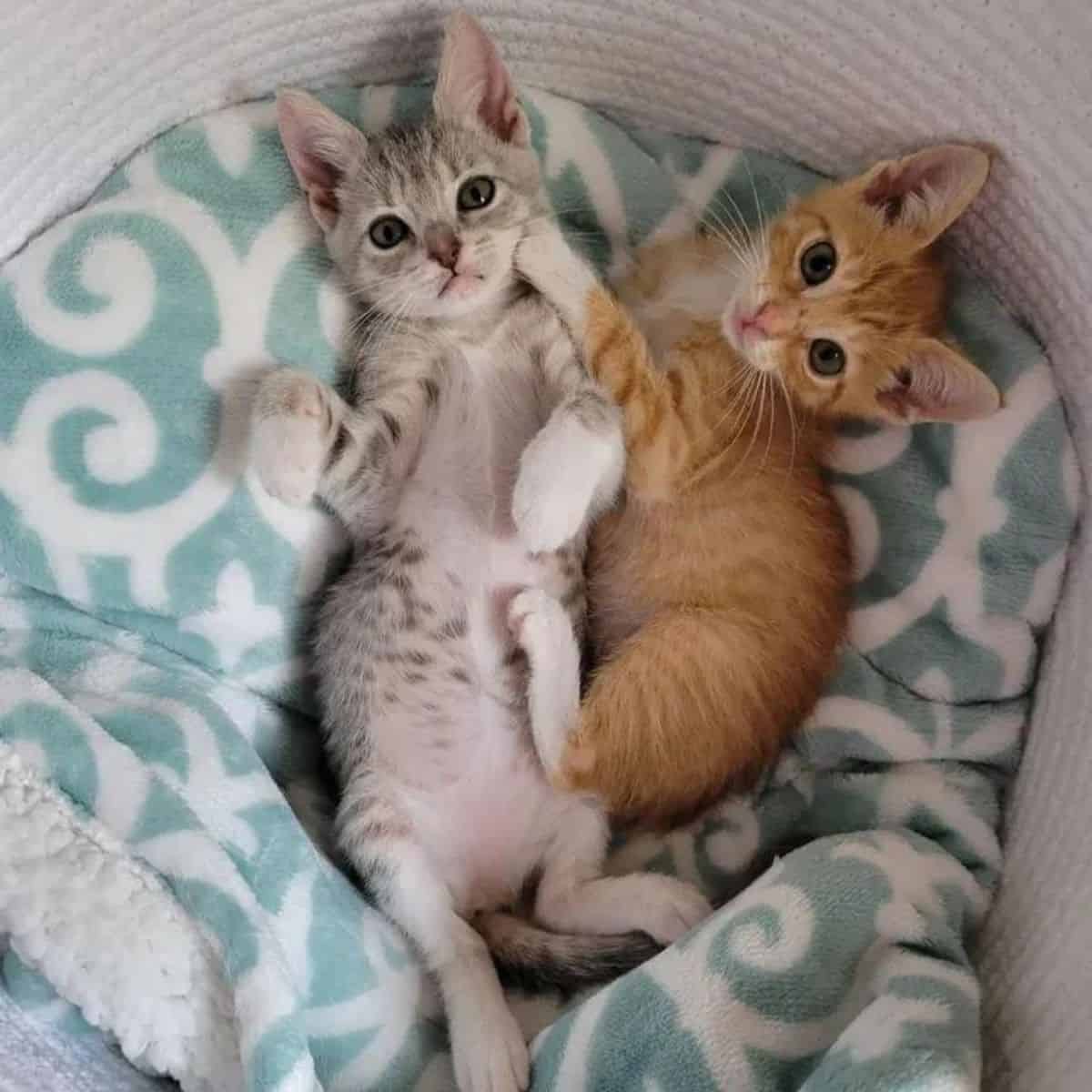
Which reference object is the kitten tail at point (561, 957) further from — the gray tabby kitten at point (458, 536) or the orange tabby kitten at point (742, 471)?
the orange tabby kitten at point (742, 471)

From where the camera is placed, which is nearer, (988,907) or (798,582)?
(988,907)

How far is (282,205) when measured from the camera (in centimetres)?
143

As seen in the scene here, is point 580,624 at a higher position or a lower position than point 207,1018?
higher

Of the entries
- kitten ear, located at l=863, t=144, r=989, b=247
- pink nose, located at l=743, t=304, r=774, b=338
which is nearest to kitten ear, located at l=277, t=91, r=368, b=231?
pink nose, located at l=743, t=304, r=774, b=338

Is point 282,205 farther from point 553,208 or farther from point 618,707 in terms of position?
point 618,707

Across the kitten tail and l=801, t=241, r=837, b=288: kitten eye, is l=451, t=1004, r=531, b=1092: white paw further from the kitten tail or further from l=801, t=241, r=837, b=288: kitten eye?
l=801, t=241, r=837, b=288: kitten eye

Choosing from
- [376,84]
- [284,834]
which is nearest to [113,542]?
[284,834]

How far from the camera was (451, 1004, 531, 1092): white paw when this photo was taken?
1.24 m

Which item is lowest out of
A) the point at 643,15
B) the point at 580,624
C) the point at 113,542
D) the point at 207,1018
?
the point at 207,1018

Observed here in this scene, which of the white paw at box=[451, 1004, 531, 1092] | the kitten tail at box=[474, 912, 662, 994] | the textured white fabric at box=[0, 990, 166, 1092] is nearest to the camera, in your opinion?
the textured white fabric at box=[0, 990, 166, 1092]

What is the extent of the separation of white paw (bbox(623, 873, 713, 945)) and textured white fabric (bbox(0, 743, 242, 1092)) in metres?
0.46

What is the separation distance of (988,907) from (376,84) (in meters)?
1.25

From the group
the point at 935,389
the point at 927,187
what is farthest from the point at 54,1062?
the point at 927,187

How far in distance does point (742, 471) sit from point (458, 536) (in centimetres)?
36
